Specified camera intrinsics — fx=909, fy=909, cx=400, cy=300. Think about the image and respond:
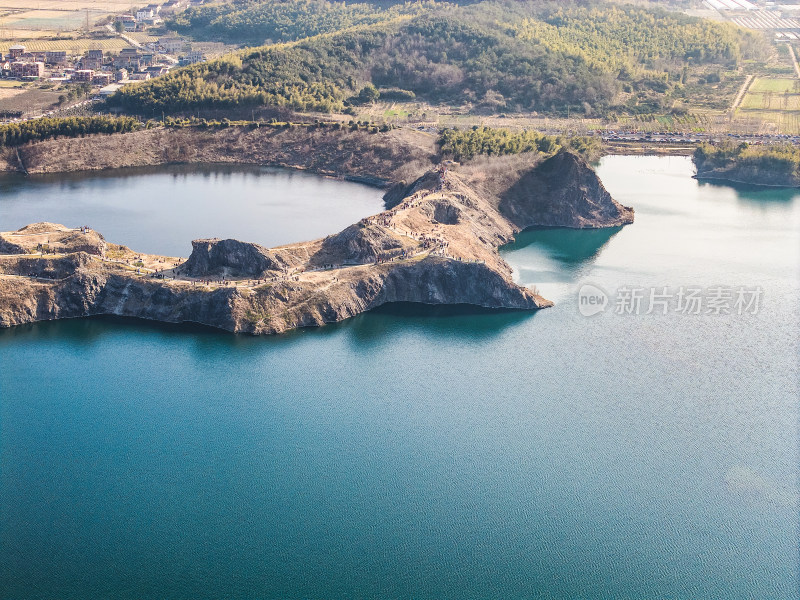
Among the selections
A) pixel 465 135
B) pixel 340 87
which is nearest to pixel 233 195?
pixel 465 135

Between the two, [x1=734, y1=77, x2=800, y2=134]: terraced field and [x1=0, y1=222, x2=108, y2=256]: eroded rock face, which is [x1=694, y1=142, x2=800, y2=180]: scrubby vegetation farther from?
[x1=0, y1=222, x2=108, y2=256]: eroded rock face

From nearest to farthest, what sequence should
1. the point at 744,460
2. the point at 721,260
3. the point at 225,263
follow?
the point at 744,460
the point at 225,263
the point at 721,260

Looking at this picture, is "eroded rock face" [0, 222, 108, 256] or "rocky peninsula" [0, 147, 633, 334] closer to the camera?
"rocky peninsula" [0, 147, 633, 334]

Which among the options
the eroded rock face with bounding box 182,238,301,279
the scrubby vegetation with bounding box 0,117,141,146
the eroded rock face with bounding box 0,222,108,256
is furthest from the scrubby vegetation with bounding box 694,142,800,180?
the eroded rock face with bounding box 0,222,108,256

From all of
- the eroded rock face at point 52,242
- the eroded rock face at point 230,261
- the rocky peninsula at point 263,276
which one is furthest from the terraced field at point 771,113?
the eroded rock face at point 52,242

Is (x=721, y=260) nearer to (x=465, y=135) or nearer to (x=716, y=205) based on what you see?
(x=716, y=205)

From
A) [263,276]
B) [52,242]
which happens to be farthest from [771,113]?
[52,242]
